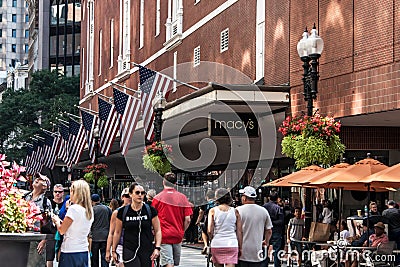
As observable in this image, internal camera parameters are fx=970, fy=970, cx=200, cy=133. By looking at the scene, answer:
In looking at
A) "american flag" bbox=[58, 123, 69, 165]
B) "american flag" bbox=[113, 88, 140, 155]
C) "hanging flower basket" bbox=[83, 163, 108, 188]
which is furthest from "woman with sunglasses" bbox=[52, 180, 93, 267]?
"american flag" bbox=[58, 123, 69, 165]

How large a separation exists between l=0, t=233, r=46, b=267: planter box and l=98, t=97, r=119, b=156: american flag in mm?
28223

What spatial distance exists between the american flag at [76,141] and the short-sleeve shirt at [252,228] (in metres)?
33.8

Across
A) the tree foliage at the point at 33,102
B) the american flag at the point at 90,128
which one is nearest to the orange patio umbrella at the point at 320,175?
the american flag at the point at 90,128

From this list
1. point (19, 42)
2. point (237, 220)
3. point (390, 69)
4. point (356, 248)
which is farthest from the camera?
point (19, 42)

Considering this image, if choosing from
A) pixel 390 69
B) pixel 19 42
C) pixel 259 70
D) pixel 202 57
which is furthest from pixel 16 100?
pixel 19 42

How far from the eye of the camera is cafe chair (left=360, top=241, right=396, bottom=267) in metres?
16.9

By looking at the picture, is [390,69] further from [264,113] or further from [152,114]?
[152,114]

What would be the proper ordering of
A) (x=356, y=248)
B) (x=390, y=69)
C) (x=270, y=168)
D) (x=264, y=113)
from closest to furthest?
(x=356, y=248) → (x=390, y=69) → (x=264, y=113) → (x=270, y=168)

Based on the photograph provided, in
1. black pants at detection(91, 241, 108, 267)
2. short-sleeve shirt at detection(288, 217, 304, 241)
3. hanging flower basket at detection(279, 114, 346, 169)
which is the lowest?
black pants at detection(91, 241, 108, 267)

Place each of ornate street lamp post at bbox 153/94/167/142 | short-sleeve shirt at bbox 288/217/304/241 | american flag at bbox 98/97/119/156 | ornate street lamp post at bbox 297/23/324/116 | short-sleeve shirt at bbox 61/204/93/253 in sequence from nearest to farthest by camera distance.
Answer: short-sleeve shirt at bbox 61/204/93/253
ornate street lamp post at bbox 297/23/324/116
short-sleeve shirt at bbox 288/217/304/241
ornate street lamp post at bbox 153/94/167/142
american flag at bbox 98/97/119/156

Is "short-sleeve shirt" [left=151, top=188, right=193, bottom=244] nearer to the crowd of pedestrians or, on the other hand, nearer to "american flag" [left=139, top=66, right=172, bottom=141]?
the crowd of pedestrians

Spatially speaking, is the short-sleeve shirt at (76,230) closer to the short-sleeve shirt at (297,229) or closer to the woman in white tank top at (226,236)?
the woman in white tank top at (226,236)

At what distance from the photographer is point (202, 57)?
3872cm

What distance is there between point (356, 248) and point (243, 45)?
1673 cm
